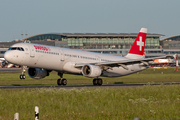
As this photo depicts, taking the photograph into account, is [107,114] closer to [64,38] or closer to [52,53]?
[52,53]

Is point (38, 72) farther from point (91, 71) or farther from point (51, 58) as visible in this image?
point (91, 71)

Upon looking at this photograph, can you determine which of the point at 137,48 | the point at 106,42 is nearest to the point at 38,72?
the point at 137,48

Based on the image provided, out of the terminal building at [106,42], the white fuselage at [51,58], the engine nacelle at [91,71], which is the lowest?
the engine nacelle at [91,71]

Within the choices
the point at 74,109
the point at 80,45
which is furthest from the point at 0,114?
the point at 80,45

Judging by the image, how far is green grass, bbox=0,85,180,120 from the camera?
14727mm

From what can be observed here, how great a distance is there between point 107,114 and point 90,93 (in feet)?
25.6

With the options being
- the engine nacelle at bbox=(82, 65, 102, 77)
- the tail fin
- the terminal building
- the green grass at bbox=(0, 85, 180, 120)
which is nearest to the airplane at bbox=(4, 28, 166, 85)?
the engine nacelle at bbox=(82, 65, 102, 77)

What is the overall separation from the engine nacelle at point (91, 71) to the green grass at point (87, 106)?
36.3 feet

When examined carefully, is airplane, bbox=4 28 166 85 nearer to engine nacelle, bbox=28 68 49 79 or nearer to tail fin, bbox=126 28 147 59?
engine nacelle, bbox=28 68 49 79

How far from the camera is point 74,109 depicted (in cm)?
1652

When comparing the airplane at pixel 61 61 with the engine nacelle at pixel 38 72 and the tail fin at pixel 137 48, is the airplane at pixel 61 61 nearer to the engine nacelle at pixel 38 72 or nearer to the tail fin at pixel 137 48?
the engine nacelle at pixel 38 72

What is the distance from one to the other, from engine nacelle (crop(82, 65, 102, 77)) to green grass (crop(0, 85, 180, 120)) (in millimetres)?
11063

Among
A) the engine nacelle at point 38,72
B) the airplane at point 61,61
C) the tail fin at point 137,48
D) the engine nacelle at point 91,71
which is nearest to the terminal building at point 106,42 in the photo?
the tail fin at point 137,48

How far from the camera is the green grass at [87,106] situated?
1473 centimetres
